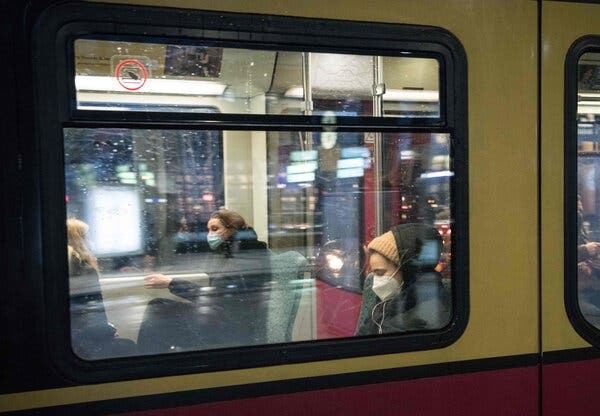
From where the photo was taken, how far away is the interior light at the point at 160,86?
2.14m

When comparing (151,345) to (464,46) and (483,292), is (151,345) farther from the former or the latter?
(464,46)

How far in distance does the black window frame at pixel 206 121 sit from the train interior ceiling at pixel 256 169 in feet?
0.12

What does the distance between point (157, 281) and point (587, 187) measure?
1.87 m

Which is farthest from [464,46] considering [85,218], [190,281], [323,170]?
[85,218]

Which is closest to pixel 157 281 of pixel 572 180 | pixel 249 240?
pixel 249 240

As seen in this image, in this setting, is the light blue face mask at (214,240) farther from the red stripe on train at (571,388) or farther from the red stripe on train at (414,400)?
the red stripe on train at (571,388)

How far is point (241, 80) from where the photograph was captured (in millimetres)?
2359

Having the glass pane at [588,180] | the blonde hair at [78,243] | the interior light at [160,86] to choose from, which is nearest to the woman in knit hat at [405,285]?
the glass pane at [588,180]

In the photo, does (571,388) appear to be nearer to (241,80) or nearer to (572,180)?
(572,180)

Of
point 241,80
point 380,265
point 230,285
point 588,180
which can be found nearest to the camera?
point 241,80

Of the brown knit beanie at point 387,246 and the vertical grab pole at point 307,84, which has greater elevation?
the vertical grab pole at point 307,84

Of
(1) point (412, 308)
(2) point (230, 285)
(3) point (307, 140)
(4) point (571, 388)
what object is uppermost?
(3) point (307, 140)

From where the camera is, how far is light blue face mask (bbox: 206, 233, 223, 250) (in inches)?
95.5

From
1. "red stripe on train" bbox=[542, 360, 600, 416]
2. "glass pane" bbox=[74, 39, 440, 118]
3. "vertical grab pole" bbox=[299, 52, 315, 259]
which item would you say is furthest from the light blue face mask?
"red stripe on train" bbox=[542, 360, 600, 416]
